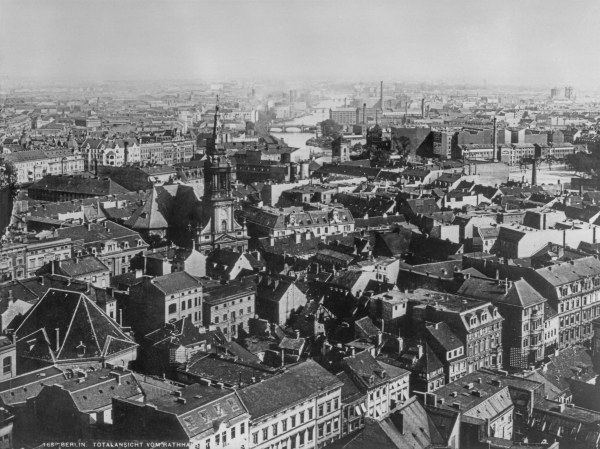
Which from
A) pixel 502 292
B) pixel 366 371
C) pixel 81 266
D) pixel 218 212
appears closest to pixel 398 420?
pixel 366 371

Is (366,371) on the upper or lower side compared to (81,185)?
lower

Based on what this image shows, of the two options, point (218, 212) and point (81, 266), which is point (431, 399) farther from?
point (218, 212)

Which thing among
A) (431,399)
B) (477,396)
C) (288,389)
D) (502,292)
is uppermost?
(502,292)

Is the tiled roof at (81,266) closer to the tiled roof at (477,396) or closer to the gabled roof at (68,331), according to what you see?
the gabled roof at (68,331)

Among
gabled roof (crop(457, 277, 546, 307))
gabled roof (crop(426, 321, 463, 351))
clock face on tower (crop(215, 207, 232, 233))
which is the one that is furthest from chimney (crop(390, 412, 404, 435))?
clock face on tower (crop(215, 207, 232, 233))

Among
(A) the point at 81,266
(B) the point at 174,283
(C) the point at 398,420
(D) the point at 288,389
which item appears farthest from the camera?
(A) the point at 81,266

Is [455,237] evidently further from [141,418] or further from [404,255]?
[141,418]

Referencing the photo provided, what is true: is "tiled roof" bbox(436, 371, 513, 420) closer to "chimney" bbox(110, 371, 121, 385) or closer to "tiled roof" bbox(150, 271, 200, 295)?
"chimney" bbox(110, 371, 121, 385)

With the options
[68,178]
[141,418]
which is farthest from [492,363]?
[68,178]

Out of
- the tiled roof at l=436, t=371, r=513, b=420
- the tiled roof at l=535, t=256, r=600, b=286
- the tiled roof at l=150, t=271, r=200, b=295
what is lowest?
the tiled roof at l=436, t=371, r=513, b=420
